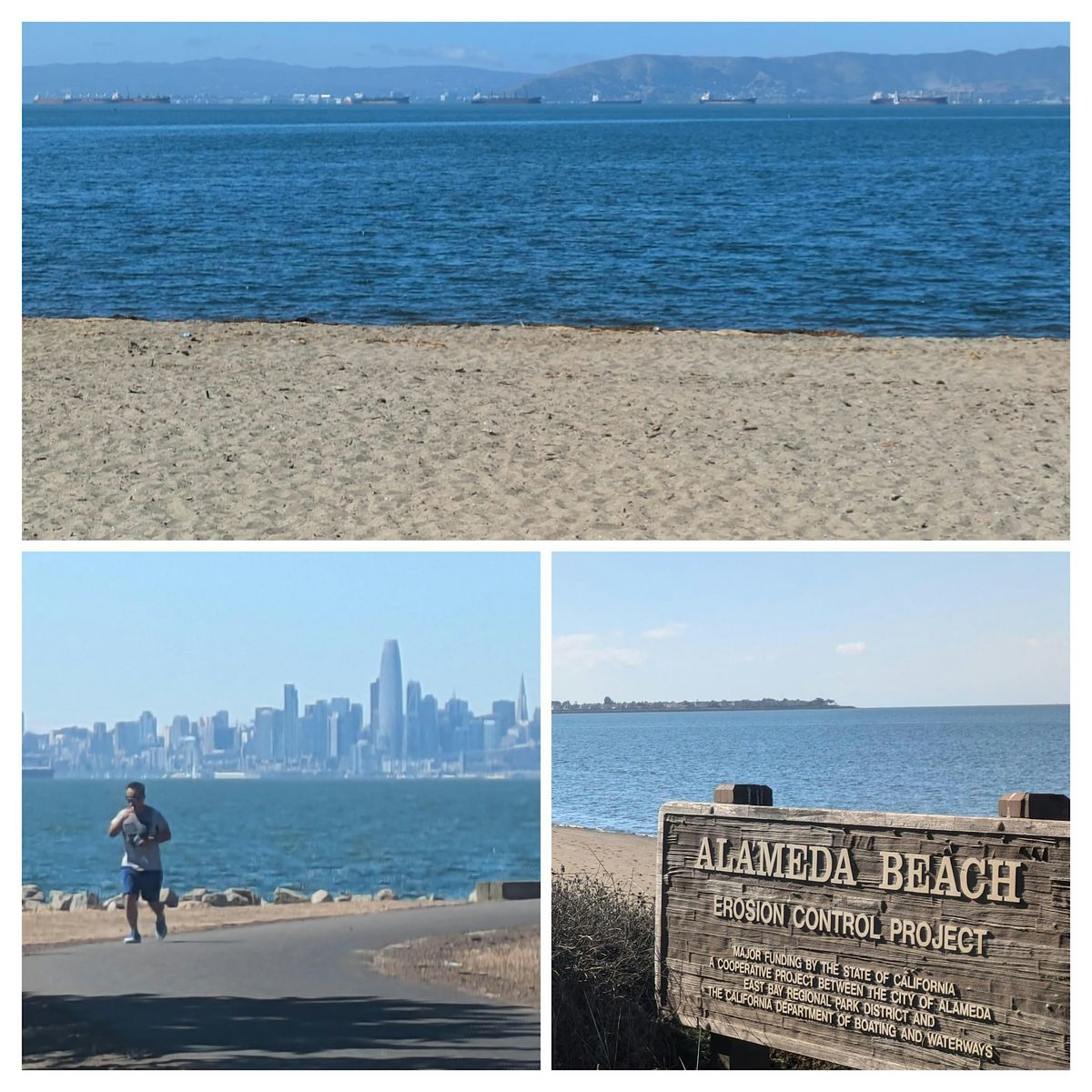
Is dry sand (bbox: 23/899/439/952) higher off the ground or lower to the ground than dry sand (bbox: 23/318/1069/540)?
lower

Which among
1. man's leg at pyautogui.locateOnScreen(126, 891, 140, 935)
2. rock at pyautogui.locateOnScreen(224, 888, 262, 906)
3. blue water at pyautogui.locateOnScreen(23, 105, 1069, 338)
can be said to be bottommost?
rock at pyautogui.locateOnScreen(224, 888, 262, 906)

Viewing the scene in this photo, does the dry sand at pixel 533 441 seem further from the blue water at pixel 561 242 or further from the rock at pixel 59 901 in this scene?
the blue water at pixel 561 242

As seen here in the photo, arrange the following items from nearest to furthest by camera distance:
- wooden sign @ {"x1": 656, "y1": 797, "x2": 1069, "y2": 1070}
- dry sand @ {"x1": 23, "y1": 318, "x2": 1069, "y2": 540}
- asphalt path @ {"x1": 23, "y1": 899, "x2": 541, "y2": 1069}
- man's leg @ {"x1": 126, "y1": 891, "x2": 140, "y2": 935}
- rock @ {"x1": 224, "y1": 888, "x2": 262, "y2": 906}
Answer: wooden sign @ {"x1": 656, "y1": 797, "x2": 1069, "y2": 1070}, asphalt path @ {"x1": 23, "y1": 899, "x2": 541, "y2": 1069}, man's leg @ {"x1": 126, "y1": 891, "x2": 140, "y2": 935}, rock @ {"x1": 224, "y1": 888, "x2": 262, "y2": 906}, dry sand @ {"x1": 23, "y1": 318, "x2": 1069, "y2": 540}

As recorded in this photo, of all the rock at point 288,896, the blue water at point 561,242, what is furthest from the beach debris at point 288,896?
the blue water at point 561,242

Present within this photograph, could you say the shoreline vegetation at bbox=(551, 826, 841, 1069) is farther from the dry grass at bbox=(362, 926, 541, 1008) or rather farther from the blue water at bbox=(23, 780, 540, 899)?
the blue water at bbox=(23, 780, 540, 899)

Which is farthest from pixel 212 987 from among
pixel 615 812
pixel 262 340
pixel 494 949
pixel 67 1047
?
pixel 262 340

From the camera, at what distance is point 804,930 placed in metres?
5.29

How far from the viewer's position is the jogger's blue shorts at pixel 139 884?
649 centimetres

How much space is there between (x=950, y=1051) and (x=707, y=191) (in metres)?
42.8

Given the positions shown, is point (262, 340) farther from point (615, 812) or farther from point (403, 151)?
point (403, 151)

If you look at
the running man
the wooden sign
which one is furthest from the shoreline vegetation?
the running man

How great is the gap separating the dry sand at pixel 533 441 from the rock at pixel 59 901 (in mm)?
2134

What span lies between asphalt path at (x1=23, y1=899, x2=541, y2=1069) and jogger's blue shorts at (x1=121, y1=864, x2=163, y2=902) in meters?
0.21

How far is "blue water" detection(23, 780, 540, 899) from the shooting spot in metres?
33.8
